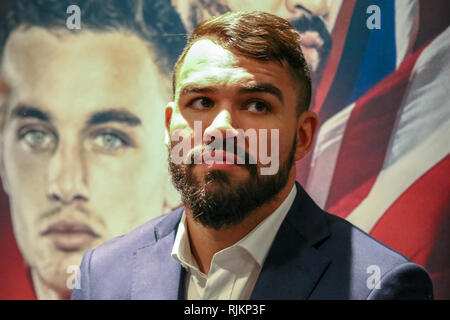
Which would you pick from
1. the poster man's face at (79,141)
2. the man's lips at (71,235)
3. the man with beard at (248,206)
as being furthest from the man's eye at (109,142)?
the man with beard at (248,206)

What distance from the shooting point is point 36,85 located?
7.54 feet

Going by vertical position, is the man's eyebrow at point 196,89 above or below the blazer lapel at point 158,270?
above

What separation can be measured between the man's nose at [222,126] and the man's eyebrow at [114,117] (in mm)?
854

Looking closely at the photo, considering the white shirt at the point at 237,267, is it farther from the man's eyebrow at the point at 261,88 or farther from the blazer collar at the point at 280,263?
the man's eyebrow at the point at 261,88

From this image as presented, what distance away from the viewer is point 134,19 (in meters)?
Answer: 2.25

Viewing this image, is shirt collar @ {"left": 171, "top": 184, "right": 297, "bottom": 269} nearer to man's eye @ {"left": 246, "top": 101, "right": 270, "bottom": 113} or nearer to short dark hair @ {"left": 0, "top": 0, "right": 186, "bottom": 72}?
man's eye @ {"left": 246, "top": 101, "right": 270, "bottom": 113}

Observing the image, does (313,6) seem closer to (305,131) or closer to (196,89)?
(305,131)

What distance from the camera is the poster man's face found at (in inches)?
88.6

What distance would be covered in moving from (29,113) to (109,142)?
367 millimetres

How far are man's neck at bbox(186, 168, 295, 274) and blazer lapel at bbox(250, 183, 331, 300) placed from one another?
0.06 m

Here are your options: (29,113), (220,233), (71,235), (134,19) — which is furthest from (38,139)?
(220,233)

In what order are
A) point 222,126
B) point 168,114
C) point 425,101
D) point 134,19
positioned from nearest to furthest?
1. point 222,126
2. point 168,114
3. point 425,101
4. point 134,19

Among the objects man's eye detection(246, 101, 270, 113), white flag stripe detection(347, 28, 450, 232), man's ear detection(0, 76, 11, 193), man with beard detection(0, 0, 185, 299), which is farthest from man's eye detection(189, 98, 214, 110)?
man's ear detection(0, 76, 11, 193)

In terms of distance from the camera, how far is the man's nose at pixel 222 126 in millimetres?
1437
